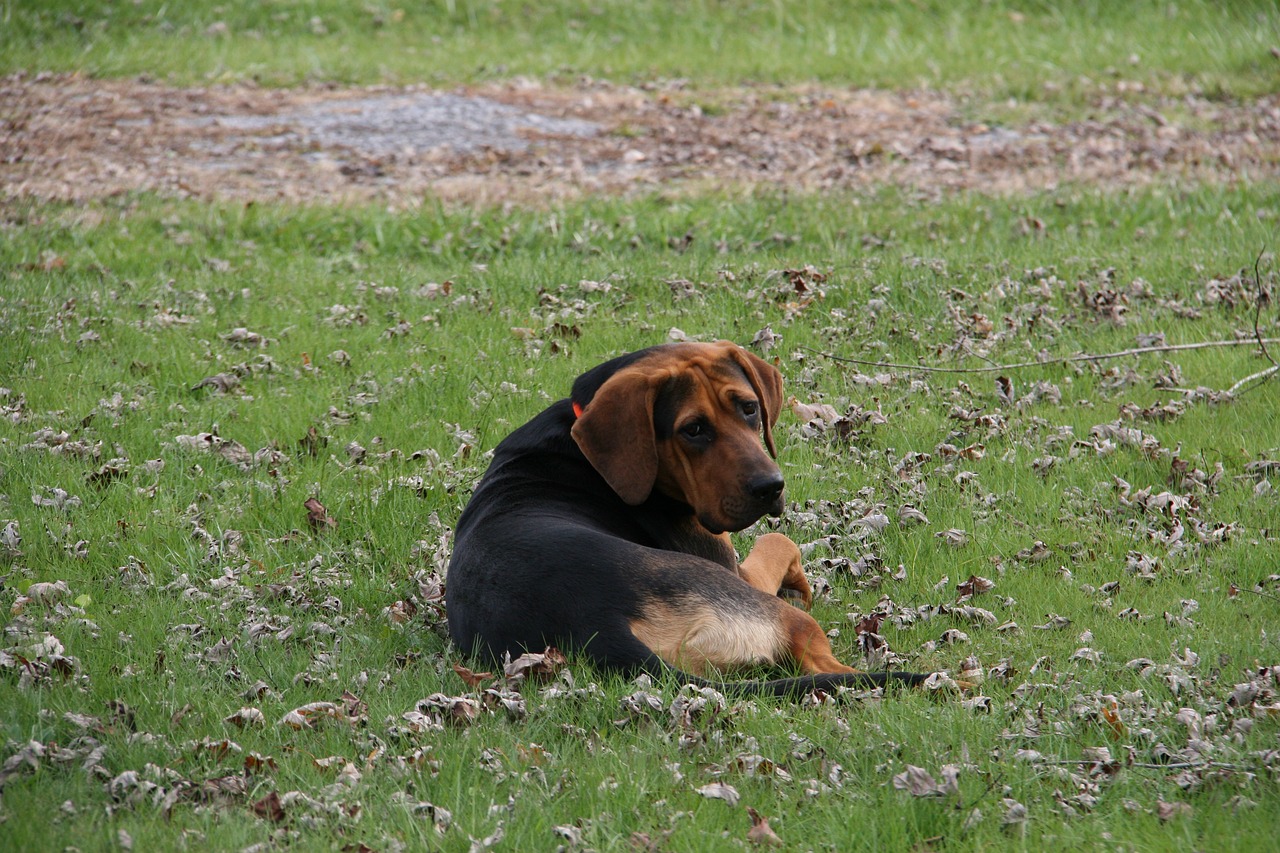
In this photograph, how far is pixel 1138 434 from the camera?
7.45 metres

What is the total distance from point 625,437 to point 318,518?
2269mm

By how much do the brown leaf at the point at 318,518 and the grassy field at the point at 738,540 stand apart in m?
0.03

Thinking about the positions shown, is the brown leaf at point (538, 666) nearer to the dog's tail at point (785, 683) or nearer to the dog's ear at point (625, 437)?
Result: the dog's tail at point (785, 683)

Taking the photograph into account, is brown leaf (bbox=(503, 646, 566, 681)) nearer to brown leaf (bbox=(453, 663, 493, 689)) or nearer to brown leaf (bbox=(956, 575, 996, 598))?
brown leaf (bbox=(453, 663, 493, 689))

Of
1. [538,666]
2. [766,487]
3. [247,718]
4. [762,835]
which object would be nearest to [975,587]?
[766,487]

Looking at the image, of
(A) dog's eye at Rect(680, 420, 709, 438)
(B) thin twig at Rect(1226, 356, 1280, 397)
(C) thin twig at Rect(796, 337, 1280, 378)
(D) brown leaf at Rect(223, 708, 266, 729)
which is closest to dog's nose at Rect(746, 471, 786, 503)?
(A) dog's eye at Rect(680, 420, 709, 438)

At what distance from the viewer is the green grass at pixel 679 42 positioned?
1850 cm

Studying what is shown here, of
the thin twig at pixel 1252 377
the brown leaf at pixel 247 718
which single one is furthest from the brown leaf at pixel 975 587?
the brown leaf at pixel 247 718

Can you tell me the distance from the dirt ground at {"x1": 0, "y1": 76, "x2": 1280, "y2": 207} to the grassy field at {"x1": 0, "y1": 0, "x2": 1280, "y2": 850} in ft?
3.25

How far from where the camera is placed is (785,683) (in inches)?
188

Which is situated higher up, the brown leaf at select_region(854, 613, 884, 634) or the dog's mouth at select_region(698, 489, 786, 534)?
the dog's mouth at select_region(698, 489, 786, 534)

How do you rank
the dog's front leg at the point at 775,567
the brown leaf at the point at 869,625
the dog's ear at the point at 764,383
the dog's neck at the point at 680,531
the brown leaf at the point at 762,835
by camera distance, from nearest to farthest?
the brown leaf at the point at 762,835
the brown leaf at the point at 869,625
the dog's neck at the point at 680,531
the dog's front leg at the point at 775,567
the dog's ear at the point at 764,383

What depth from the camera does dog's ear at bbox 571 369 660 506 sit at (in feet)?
18.4

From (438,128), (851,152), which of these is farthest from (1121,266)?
(438,128)
